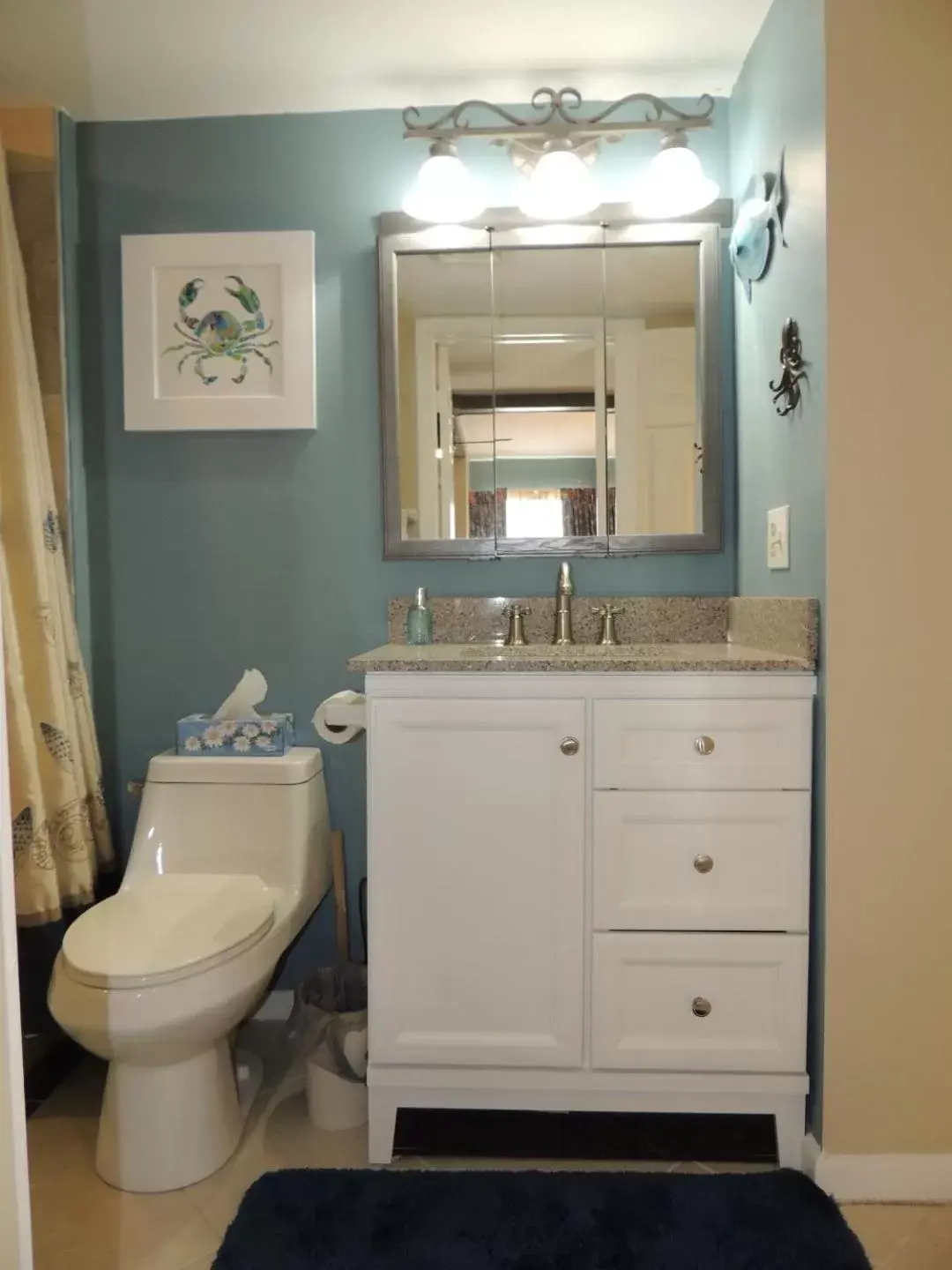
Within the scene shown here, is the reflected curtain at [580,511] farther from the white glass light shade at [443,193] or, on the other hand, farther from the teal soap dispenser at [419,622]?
the white glass light shade at [443,193]

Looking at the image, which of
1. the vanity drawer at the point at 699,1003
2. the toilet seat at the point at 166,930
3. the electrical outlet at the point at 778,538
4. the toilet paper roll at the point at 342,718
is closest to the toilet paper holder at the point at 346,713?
the toilet paper roll at the point at 342,718

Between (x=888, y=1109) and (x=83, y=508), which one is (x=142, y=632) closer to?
(x=83, y=508)

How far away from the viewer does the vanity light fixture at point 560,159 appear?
1875 mm

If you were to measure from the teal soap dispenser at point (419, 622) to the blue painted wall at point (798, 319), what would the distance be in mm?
736

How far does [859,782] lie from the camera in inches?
58.3

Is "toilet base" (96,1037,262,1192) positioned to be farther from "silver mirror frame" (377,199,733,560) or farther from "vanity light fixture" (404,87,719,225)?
"vanity light fixture" (404,87,719,225)

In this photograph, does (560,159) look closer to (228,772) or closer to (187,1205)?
(228,772)

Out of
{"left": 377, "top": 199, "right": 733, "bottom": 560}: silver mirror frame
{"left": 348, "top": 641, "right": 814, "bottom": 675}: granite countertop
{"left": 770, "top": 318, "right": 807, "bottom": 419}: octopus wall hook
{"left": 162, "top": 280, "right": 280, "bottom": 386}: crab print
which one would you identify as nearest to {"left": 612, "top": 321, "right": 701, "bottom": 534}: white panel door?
{"left": 377, "top": 199, "right": 733, "bottom": 560}: silver mirror frame

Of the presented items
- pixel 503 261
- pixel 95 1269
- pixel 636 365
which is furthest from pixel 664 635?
pixel 95 1269

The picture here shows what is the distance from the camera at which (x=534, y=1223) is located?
1.44m

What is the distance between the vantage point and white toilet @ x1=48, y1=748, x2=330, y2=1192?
1438 millimetres

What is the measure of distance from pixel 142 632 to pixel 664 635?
127 centimetres

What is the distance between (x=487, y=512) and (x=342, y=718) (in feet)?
1.99

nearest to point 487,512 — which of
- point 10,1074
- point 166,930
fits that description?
point 166,930
